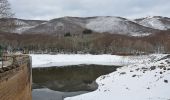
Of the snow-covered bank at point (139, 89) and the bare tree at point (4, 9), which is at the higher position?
the bare tree at point (4, 9)

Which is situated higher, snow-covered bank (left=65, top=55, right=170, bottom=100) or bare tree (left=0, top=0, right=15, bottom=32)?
bare tree (left=0, top=0, right=15, bottom=32)

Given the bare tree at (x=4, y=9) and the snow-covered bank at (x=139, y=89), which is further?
the bare tree at (x=4, y=9)

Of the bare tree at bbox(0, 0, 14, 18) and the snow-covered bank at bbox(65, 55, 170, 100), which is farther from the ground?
the bare tree at bbox(0, 0, 14, 18)

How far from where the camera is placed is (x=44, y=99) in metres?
30.6

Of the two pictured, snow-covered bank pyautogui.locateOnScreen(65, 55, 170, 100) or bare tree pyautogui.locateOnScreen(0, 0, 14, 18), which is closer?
snow-covered bank pyautogui.locateOnScreen(65, 55, 170, 100)

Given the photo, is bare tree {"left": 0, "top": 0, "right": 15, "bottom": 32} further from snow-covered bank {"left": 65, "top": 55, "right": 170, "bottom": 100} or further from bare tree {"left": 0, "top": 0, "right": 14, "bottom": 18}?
snow-covered bank {"left": 65, "top": 55, "right": 170, "bottom": 100}

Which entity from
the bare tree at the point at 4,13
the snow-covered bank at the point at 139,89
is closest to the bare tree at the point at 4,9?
the bare tree at the point at 4,13

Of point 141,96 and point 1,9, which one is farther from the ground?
point 1,9

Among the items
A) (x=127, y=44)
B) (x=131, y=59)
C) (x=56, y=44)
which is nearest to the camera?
(x=131, y=59)

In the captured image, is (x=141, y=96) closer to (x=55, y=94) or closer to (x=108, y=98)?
(x=108, y=98)

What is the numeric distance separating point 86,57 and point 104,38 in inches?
2981

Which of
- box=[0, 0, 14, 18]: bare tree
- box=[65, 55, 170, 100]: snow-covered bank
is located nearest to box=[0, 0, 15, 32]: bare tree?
box=[0, 0, 14, 18]: bare tree

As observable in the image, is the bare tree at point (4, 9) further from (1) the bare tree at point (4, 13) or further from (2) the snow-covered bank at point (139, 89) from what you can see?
(2) the snow-covered bank at point (139, 89)

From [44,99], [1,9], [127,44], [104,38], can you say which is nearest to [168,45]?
[127,44]
